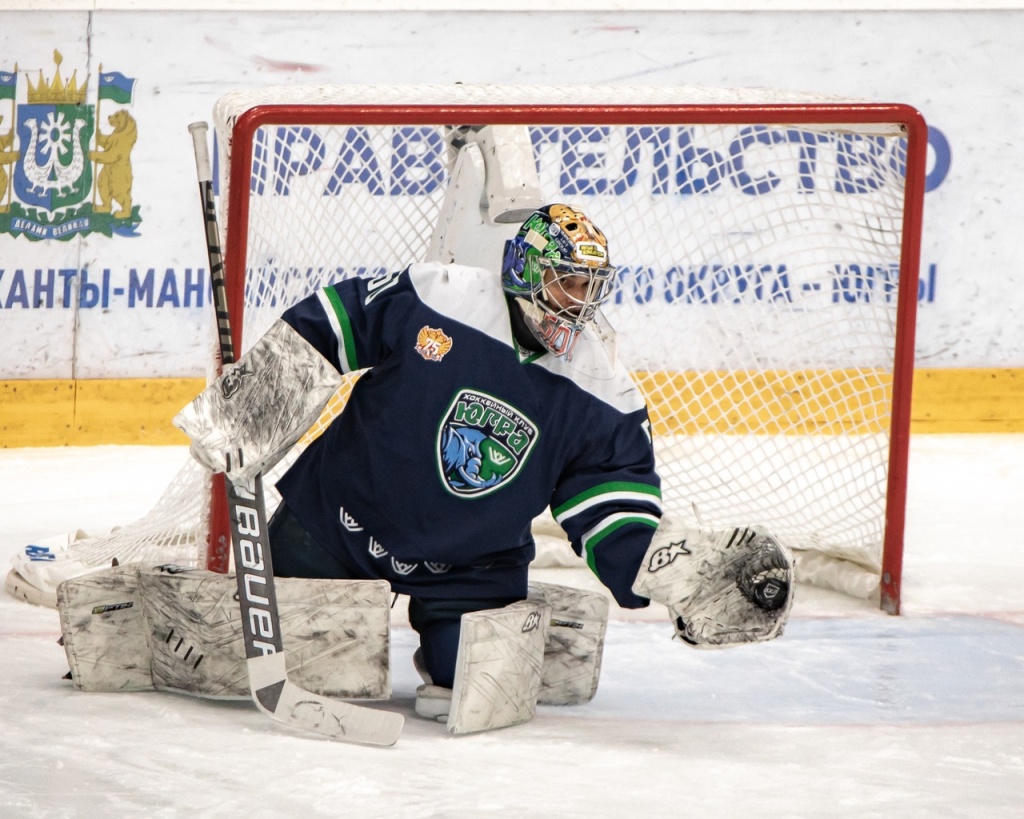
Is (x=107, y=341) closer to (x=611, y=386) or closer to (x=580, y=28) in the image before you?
(x=580, y=28)

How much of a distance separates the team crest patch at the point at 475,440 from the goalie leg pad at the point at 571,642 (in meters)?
0.32

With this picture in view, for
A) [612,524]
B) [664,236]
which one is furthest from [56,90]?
[612,524]

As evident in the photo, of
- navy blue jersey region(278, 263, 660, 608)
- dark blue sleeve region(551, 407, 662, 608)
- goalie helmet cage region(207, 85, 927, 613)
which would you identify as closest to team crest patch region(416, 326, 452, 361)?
navy blue jersey region(278, 263, 660, 608)

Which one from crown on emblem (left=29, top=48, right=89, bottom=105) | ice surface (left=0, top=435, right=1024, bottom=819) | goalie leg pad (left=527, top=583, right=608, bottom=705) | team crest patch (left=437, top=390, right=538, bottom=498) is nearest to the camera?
ice surface (left=0, top=435, right=1024, bottom=819)

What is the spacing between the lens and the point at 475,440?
249cm

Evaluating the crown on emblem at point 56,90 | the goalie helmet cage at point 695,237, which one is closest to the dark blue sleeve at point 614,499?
the goalie helmet cage at point 695,237

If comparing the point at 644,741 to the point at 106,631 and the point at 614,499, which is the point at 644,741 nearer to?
the point at 614,499

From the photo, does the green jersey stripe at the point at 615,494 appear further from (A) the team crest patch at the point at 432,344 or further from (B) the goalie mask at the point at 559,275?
(A) the team crest patch at the point at 432,344

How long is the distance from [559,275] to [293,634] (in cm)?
75

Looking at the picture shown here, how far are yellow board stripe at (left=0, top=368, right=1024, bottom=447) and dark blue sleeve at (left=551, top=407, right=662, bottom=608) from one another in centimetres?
179

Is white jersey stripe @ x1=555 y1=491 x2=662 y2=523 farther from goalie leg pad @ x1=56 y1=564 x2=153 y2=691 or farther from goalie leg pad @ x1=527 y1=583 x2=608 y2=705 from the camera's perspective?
goalie leg pad @ x1=56 y1=564 x2=153 y2=691

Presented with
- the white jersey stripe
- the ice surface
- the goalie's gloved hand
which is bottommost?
the ice surface

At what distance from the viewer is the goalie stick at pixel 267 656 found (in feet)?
7.79

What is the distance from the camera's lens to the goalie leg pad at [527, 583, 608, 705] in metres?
2.67
